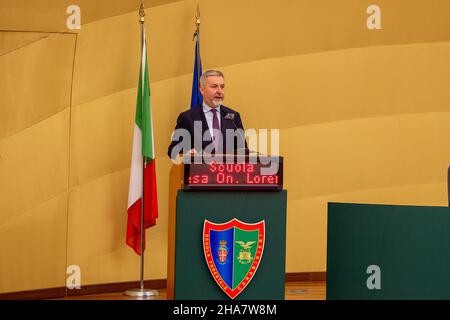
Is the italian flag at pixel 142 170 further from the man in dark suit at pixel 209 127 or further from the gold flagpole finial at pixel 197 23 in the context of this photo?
the man in dark suit at pixel 209 127

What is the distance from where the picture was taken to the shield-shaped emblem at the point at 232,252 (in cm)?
507

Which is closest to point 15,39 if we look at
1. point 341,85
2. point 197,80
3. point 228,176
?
point 197,80

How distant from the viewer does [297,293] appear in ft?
23.2

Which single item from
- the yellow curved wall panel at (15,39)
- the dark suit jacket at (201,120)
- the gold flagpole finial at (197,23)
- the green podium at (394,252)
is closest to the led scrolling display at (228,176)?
the green podium at (394,252)

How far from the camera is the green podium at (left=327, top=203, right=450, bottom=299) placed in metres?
4.46

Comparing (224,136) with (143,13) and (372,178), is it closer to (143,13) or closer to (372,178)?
(143,13)

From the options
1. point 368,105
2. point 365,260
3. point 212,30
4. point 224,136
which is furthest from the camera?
point 368,105

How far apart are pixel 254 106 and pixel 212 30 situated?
78 cm

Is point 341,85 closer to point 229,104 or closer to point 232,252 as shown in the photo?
point 229,104

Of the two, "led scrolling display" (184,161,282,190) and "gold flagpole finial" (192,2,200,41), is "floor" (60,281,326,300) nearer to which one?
"led scrolling display" (184,161,282,190)

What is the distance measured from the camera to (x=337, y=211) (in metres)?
4.99

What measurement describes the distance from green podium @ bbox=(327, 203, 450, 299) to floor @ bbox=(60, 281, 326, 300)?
6.63 feet
